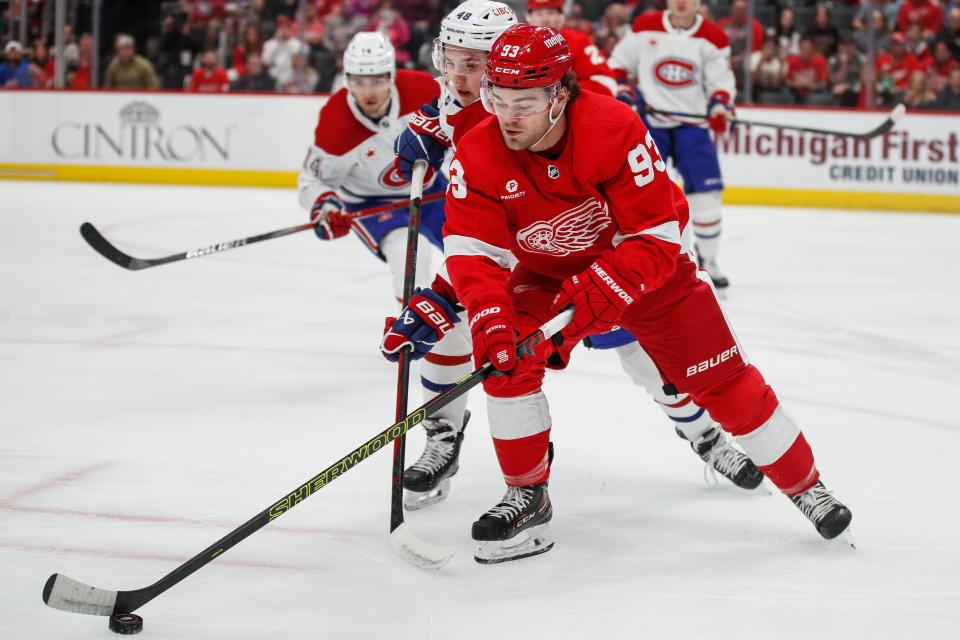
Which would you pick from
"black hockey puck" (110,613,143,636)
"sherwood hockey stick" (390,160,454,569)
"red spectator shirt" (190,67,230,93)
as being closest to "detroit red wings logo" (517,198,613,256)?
"sherwood hockey stick" (390,160,454,569)

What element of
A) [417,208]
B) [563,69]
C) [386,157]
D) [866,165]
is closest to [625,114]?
[563,69]

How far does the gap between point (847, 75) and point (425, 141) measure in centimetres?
575

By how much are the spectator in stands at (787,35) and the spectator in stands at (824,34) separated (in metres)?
0.10

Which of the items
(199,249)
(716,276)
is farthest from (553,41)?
(716,276)

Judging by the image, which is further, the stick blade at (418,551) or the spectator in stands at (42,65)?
the spectator in stands at (42,65)

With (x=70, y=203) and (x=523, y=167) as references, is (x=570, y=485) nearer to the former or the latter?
(x=523, y=167)

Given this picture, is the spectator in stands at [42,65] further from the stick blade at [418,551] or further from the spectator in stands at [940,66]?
the stick blade at [418,551]

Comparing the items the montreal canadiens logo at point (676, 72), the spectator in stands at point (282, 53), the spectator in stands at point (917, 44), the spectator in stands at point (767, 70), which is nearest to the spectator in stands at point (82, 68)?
the spectator in stands at point (282, 53)

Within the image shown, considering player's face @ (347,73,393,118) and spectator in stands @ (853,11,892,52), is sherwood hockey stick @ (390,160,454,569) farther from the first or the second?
spectator in stands @ (853,11,892,52)

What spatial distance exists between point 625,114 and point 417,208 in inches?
30.9

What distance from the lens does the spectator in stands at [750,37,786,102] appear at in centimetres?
840

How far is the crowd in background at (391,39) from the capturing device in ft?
27.1

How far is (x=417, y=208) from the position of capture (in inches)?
118

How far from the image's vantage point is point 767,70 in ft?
27.6
